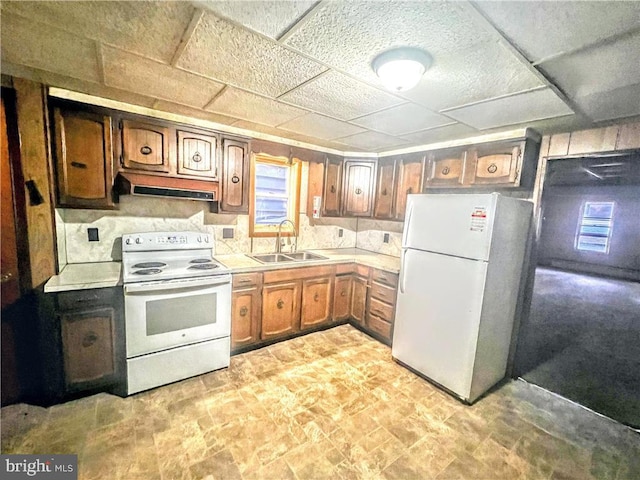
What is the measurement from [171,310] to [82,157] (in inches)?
53.8

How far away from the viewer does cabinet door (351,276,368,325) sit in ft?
10.9

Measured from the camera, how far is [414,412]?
2100 mm

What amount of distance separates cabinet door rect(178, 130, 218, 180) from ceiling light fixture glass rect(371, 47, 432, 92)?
5.73 feet

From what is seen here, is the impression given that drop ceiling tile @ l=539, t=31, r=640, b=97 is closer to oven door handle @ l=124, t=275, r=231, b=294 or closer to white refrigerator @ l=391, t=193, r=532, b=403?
white refrigerator @ l=391, t=193, r=532, b=403

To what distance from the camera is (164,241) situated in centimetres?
261

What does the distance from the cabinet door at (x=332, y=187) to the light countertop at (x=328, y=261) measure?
0.56 meters

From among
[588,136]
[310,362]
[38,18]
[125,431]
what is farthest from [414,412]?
[38,18]

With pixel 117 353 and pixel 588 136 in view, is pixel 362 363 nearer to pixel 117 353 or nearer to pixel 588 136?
pixel 117 353

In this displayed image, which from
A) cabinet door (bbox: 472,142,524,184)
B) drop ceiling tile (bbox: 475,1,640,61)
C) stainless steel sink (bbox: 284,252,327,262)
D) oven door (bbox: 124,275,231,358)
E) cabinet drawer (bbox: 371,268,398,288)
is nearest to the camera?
drop ceiling tile (bbox: 475,1,640,61)

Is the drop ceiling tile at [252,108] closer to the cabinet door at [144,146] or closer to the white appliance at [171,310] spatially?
the cabinet door at [144,146]

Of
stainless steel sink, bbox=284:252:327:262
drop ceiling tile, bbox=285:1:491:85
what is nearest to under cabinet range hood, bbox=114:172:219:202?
stainless steel sink, bbox=284:252:327:262

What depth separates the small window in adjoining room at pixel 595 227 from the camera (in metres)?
7.54

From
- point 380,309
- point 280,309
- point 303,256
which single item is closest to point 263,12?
point 280,309

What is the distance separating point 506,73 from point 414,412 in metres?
2.30
